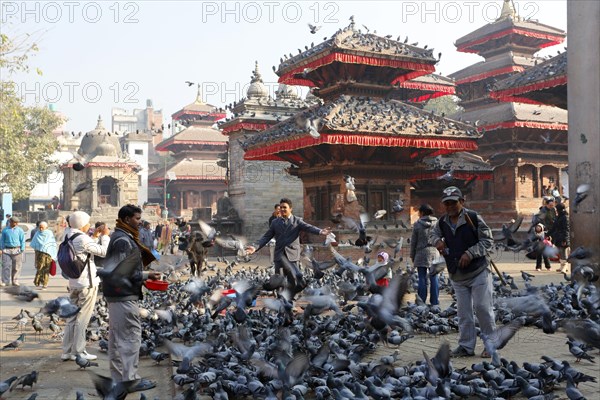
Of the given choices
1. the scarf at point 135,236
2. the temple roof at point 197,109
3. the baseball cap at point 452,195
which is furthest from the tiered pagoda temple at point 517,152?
the temple roof at point 197,109

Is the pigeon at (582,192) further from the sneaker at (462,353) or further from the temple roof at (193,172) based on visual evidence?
the temple roof at (193,172)

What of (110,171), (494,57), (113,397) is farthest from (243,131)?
(110,171)

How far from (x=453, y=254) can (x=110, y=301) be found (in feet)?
12.7

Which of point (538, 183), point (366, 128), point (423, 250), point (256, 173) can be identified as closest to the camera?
point (423, 250)

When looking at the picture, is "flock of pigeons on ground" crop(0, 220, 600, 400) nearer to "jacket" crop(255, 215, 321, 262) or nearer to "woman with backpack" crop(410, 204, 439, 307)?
"jacket" crop(255, 215, 321, 262)

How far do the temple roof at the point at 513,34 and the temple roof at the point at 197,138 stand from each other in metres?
27.7

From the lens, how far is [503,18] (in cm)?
3709

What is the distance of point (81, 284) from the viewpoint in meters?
7.79

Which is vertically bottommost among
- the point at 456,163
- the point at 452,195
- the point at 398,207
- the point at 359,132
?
the point at 398,207

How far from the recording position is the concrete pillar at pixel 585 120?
492 inches

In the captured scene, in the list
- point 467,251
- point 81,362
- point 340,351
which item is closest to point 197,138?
point 81,362

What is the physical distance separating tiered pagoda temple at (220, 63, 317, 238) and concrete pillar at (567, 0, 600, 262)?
15679 mm

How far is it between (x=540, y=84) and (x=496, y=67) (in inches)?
675

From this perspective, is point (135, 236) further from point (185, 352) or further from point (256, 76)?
point (256, 76)
